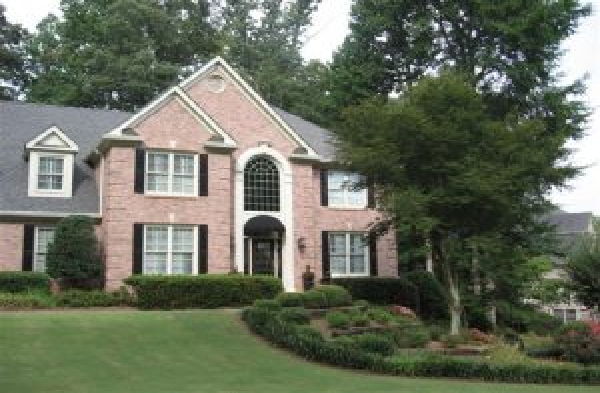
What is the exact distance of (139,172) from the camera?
23469mm

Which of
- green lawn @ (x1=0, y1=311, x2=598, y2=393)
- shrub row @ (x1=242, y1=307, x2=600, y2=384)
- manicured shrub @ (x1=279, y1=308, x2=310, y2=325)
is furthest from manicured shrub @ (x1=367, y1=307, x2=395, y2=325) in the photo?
shrub row @ (x1=242, y1=307, x2=600, y2=384)

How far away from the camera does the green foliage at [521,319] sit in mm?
27828

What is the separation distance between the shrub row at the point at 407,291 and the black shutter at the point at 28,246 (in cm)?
1096

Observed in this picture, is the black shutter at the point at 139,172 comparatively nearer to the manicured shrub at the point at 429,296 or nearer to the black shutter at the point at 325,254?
the black shutter at the point at 325,254

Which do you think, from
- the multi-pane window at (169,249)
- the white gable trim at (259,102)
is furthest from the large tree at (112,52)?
the multi-pane window at (169,249)

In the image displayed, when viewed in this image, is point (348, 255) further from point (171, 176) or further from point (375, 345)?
point (375, 345)

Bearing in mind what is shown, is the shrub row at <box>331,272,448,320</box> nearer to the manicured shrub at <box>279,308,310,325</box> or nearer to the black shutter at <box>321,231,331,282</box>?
the black shutter at <box>321,231,331,282</box>

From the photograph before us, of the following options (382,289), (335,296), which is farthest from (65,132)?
(382,289)

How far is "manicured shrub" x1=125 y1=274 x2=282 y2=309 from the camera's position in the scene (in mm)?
21125

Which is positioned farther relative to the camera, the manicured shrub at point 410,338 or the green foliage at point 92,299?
the green foliage at point 92,299

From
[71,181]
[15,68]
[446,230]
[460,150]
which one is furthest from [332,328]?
[15,68]

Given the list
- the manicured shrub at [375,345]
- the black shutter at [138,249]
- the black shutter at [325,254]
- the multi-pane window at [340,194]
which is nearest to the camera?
the manicured shrub at [375,345]

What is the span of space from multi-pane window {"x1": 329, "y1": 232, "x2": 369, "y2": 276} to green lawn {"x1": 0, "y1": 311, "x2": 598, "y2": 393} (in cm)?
928

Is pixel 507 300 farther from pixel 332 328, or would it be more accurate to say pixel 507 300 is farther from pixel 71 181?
pixel 71 181
